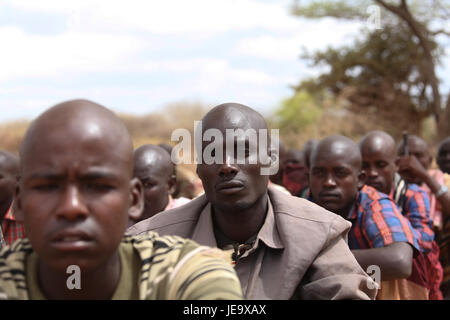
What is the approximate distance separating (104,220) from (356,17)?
17444mm

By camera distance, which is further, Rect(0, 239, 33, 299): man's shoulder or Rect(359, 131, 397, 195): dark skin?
Rect(359, 131, 397, 195): dark skin

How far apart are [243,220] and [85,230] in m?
1.29

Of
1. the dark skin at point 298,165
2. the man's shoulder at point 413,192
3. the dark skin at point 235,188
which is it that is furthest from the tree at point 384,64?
the dark skin at point 235,188

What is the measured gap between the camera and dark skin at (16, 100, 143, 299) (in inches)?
55.7

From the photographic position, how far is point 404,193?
4.70 metres

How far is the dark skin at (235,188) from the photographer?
101 inches

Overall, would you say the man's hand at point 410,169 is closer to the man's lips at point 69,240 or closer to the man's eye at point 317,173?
the man's eye at point 317,173

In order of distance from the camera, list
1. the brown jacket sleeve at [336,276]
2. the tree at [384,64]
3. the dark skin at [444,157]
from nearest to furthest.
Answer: the brown jacket sleeve at [336,276], the dark skin at [444,157], the tree at [384,64]

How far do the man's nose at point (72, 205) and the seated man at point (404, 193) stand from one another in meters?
3.47

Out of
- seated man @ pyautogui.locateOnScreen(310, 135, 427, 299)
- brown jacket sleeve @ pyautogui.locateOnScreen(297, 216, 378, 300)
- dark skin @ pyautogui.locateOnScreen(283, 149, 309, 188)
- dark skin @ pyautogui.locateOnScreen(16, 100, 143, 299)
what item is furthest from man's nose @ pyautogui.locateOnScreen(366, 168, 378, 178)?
dark skin @ pyautogui.locateOnScreen(16, 100, 143, 299)

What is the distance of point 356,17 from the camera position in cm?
1753

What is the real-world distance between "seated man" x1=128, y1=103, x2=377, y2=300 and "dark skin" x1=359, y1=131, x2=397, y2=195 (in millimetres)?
2290

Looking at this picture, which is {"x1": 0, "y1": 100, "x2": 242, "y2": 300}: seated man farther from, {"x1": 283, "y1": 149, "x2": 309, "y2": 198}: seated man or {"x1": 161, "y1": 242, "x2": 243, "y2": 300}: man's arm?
{"x1": 283, "y1": 149, "x2": 309, "y2": 198}: seated man
